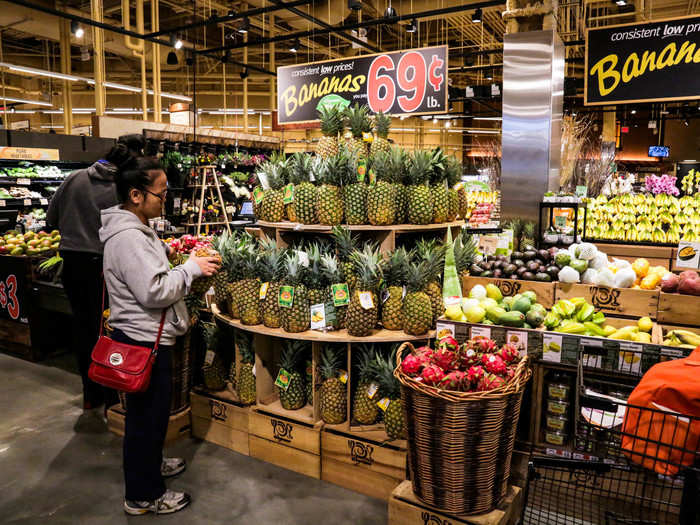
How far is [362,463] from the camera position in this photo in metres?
2.86

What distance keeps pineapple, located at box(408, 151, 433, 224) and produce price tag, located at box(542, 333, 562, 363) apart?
3.21 ft

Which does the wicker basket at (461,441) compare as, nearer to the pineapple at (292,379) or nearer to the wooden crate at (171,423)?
the pineapple at (292,379)

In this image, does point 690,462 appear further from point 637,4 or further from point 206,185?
point 637,4

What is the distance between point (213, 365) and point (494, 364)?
6.42 feet

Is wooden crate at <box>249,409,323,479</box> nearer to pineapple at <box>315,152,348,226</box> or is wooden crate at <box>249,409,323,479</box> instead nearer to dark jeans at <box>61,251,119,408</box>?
pineapple at <box>315,152,348,226</box>

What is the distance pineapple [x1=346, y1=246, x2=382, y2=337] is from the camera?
2.83m

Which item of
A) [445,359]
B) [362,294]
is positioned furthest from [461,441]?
[362,294]

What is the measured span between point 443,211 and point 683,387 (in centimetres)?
179

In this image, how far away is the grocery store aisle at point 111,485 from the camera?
2695mm

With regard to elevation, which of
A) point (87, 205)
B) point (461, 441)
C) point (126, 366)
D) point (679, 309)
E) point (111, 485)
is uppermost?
point (87, 205)

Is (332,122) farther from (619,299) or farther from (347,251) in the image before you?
(619,299)

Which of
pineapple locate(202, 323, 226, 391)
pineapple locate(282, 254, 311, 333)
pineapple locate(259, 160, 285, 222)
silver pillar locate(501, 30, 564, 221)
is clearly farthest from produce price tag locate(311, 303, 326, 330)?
silver pillar locate(501, 30, 564, 221)

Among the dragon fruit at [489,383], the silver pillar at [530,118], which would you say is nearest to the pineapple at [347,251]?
the dragon fruit at [489,383]

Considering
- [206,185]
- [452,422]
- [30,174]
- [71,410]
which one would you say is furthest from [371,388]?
[30,174]
